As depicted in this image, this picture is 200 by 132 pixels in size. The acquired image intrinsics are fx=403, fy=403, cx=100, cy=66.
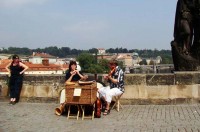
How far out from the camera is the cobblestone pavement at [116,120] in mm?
7816

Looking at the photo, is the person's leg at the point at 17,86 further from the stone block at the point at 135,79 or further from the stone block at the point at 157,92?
the stone block at the point at 157,92

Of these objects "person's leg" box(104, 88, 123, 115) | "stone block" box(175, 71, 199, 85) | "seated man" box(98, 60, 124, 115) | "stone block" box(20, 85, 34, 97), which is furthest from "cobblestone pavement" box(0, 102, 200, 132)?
"stone block" box(20, 85, 34, 97)

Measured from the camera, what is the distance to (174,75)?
1108 cm

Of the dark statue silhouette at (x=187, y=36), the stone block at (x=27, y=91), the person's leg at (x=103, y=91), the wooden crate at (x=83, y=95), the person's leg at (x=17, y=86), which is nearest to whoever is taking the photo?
the wooden crate at (x=83, y=95)

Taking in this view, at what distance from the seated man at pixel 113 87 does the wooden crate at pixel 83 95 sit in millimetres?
438

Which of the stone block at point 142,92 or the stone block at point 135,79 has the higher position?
the stone block at point 135,79

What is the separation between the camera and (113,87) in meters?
10.3

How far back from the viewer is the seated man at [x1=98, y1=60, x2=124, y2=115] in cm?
993

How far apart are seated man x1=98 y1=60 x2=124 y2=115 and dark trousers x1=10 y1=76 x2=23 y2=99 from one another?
3134 millimetres

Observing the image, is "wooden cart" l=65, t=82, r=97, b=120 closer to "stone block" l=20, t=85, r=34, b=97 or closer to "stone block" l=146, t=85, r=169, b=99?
"stone block" l=146, t=85, r=169, b=99

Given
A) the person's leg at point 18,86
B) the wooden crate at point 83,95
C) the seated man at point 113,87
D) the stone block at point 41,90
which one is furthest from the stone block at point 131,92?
the person's leg at point 18,86

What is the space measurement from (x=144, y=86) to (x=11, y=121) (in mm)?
4060

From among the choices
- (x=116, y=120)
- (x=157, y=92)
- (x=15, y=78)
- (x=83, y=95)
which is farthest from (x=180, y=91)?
(x=15, y=78)

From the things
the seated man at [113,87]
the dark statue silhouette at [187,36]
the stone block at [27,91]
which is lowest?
the stone block at [27,91]
